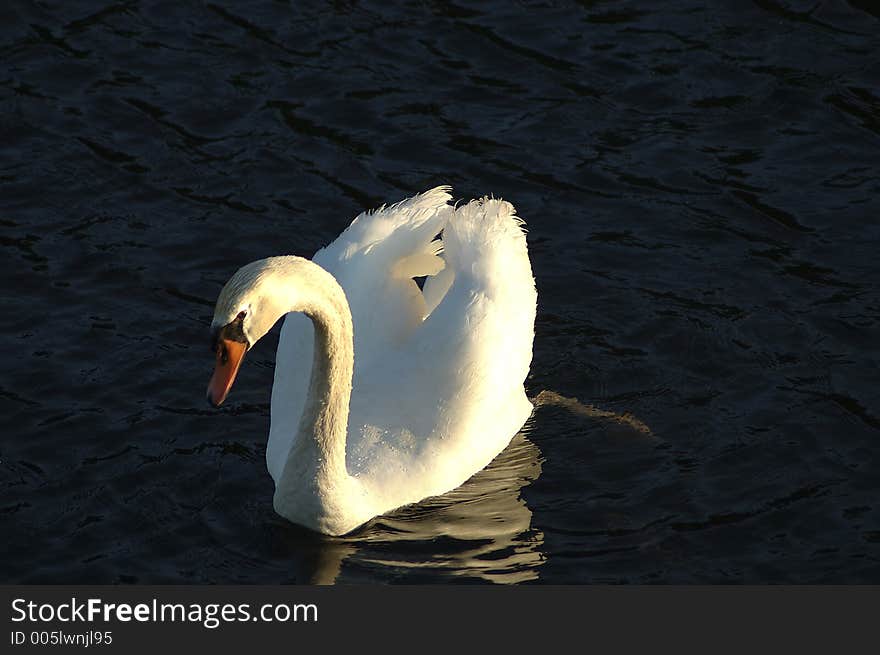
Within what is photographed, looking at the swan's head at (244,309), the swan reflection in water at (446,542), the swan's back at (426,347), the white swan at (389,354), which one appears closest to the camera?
the swan's head at (244,309)

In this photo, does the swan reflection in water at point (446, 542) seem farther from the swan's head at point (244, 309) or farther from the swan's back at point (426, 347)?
the swan's head at point (244, 309)

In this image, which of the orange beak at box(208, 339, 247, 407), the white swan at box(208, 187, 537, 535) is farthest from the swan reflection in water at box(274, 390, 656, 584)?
the orange beak at box(208, 339, 247, 407)

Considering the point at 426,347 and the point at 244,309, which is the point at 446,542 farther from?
the point at 244,309

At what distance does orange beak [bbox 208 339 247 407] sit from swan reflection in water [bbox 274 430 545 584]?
144cm

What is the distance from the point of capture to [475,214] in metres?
11.8

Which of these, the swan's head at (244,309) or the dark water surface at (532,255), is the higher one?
the swan's head at (244,309)

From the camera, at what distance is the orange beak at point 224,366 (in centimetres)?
920

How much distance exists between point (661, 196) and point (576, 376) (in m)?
2.57

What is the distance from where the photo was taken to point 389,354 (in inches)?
445

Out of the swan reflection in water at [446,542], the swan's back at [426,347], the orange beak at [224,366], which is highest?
the orange beak at [224,366]

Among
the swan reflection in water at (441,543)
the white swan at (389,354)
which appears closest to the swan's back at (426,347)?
the white swan at (389,354)

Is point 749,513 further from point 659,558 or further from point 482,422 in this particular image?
point 482,422

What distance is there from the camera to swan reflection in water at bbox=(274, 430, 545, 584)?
10.1m

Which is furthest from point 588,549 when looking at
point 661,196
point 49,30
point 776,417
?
point 49,30
